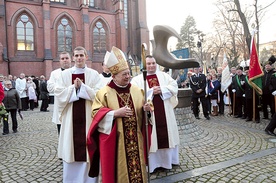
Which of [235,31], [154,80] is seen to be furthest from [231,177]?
[235,31]

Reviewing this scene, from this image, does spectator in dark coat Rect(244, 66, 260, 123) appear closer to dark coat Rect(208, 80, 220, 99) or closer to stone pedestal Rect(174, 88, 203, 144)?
dark coat Rect(208, 80, 220, 99)

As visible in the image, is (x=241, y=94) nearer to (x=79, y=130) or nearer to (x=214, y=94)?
(x=214, y=94)

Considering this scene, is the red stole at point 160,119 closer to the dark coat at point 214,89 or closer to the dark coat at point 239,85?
the dark coat at point 239,85

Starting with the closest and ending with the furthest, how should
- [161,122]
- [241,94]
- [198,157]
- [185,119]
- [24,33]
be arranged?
[161,122], [198,157], [185,119], [241,94], [24,33]

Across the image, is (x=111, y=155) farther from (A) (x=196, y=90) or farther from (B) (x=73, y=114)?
(A) (x=196, y=90)

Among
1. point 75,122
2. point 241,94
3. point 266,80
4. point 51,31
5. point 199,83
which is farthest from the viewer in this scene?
point 51,31

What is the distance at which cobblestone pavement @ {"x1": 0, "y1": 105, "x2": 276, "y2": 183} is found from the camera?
419 centimetres

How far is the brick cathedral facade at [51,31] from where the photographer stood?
82.1 feet

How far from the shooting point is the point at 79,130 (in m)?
3.84

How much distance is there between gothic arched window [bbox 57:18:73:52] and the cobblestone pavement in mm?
21493

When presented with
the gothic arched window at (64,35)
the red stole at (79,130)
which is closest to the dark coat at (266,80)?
the red stole at (79,130)

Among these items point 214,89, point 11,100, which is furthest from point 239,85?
point 11,100

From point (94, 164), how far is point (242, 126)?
6700 mm

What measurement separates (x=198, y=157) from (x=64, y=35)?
26523 mm
